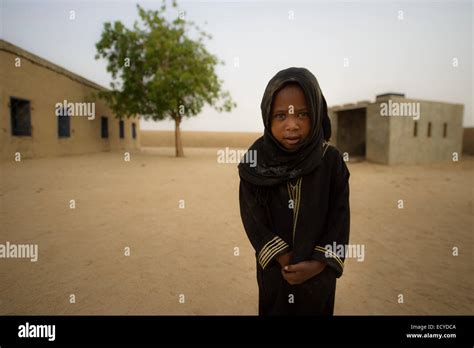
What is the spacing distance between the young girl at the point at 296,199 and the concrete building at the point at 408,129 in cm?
1328

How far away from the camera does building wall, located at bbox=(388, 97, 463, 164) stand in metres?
13.4

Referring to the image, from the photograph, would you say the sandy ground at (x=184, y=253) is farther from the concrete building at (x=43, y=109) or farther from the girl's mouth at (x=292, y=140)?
the concrete building at (x=43, y=109)

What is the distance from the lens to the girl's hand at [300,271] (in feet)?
4.79

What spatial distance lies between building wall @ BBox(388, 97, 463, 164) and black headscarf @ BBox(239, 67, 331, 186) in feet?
44.1

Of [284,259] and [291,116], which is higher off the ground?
[291,116]

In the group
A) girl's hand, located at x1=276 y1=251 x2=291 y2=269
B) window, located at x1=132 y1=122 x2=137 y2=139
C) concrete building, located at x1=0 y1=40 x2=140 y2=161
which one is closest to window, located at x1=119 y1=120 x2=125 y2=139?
window, located at x1=132 y1=122 x2=137 y2=139

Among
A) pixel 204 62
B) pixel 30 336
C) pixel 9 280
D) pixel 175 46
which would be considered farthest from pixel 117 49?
pixel 30 336

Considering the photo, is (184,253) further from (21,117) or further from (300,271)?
(21,117)

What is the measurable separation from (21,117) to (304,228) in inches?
565

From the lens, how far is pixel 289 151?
1504mm

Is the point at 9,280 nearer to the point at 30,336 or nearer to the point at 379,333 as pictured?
the point at 30,336

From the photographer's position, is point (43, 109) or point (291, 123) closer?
point (291, 123)

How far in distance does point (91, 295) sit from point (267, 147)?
2193 millimetres
